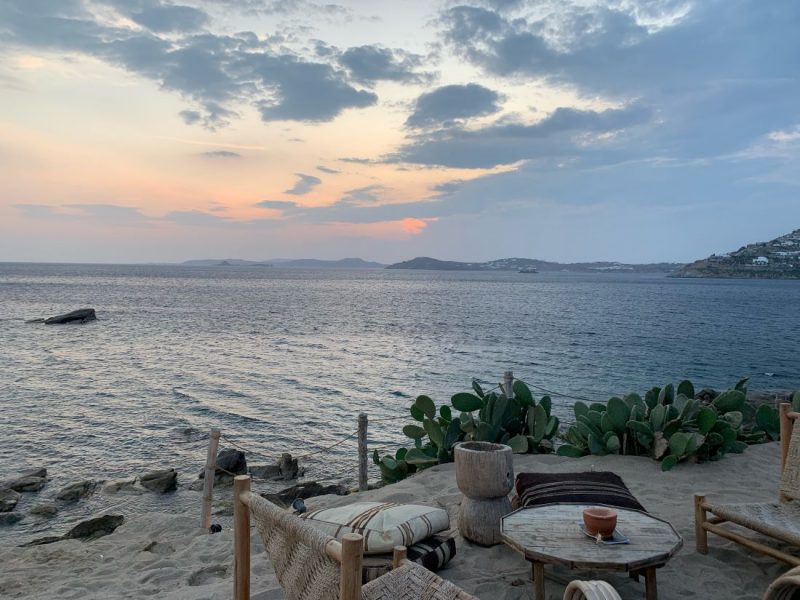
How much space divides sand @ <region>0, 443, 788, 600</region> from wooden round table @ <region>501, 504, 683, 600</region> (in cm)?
51

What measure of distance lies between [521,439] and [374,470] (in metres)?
4.64

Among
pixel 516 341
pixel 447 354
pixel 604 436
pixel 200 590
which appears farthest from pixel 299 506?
pixel 516 341

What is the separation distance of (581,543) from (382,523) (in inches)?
52.4

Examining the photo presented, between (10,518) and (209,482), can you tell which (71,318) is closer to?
(10,518)

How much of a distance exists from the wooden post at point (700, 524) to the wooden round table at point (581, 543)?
63 centimetres

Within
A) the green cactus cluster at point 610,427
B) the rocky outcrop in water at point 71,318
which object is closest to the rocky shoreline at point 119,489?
the green cactus cluster at point 610,427

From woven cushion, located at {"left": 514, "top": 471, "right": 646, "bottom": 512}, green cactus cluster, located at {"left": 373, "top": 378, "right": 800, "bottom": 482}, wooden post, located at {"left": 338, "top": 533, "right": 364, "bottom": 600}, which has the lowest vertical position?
green cactus cluster, located at {"left": 373, "top": 378, "right": 800, "bottom": 482}

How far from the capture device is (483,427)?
25.2 ft

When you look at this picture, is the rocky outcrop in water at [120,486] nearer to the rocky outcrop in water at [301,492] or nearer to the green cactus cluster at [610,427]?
the rocky outcrop in water at [301,492]

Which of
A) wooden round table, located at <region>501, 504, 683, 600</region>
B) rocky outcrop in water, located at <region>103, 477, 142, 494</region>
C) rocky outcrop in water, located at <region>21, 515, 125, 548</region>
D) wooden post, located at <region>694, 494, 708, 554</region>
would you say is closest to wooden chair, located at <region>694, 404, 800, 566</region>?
wooden post, located at <region>694, 494, 708, 554</region>

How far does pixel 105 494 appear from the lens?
34.8 ft

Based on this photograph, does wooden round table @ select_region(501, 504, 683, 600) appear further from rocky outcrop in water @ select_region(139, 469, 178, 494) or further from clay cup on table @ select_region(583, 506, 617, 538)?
rocky outcrop in water @ select_region(139, 469, 178, 494)

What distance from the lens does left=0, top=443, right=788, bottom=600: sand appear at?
4.29 m

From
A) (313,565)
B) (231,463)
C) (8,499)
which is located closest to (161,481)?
(231,463)
